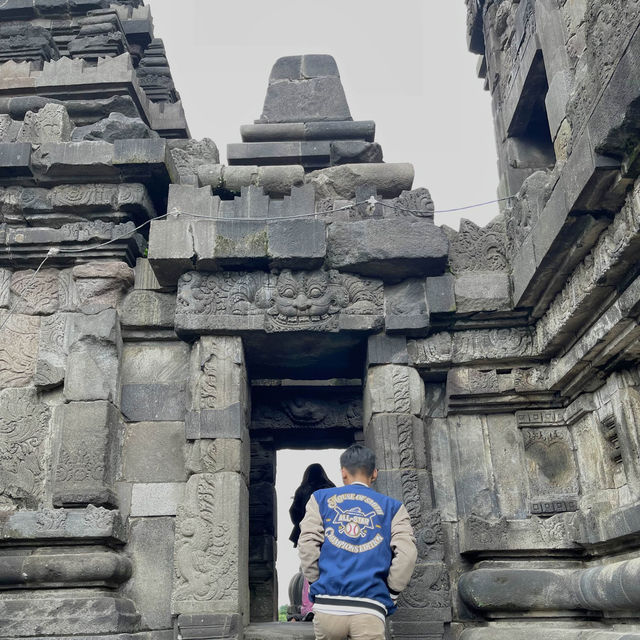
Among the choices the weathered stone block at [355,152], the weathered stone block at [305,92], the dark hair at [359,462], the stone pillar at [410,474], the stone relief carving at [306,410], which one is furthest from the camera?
the stone relief carving at [306,410]

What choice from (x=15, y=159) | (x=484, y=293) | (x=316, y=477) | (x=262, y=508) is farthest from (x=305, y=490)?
(x=15, y=159)

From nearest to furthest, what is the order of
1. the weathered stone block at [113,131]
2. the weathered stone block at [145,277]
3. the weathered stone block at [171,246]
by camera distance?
the weathered stone block at [171,246]
the weathered stone block at [145,277]
the weathered stone block at [113,131]

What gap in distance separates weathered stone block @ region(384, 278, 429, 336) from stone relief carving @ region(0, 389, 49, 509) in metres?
2.58

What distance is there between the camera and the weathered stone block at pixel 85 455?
15.6 feet

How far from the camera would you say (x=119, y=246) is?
18.0 ft

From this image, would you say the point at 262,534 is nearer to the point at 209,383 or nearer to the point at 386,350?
the point at 209,383

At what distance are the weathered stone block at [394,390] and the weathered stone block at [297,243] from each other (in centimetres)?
94

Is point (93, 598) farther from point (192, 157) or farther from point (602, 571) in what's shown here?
point (192, 157)

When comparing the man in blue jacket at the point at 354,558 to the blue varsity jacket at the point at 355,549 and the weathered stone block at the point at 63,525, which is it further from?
the weathered stone block at the point at 63,525

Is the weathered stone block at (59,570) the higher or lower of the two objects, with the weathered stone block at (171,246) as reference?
lower

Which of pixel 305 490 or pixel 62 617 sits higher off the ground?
pixel 305 490

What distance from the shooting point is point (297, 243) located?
17.2 ft

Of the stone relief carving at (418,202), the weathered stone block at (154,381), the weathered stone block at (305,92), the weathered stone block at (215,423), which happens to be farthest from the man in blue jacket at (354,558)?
the weathered stone block at (305,92)

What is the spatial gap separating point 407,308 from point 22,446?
2.92m
